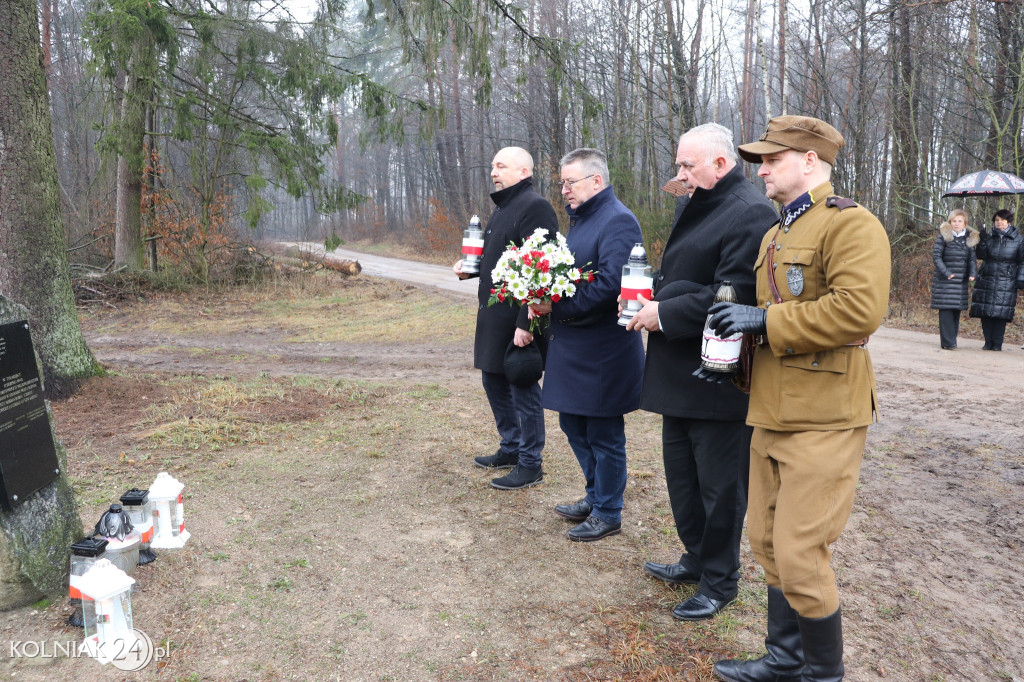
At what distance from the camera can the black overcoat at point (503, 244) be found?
16.2 ft

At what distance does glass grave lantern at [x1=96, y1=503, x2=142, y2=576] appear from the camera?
141 inches

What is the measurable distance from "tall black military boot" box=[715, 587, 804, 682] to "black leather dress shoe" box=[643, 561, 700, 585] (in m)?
0.83

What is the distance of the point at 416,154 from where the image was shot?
1775 inches

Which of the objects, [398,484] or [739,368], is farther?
[398,484]

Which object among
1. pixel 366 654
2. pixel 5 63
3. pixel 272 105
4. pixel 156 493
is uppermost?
pixel 272 105

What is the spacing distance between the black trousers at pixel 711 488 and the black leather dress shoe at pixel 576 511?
40.5 inches

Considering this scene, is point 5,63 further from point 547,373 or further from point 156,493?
point 547,373

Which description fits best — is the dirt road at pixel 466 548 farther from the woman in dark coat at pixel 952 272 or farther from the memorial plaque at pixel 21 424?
the woman in dark coat at pixel 952 272

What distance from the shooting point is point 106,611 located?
10.6 ft

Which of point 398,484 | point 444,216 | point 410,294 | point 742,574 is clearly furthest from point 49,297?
point 444,216

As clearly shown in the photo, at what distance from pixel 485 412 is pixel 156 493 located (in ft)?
12.2

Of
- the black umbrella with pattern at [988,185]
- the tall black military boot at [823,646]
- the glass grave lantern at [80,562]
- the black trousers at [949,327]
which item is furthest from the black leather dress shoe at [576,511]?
the black umbrella with pattern at [988,185]

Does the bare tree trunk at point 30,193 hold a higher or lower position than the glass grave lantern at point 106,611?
higher

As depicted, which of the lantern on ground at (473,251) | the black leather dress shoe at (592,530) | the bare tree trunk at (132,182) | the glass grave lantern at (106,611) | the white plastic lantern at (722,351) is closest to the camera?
the white plastic lantern at (722,351)
